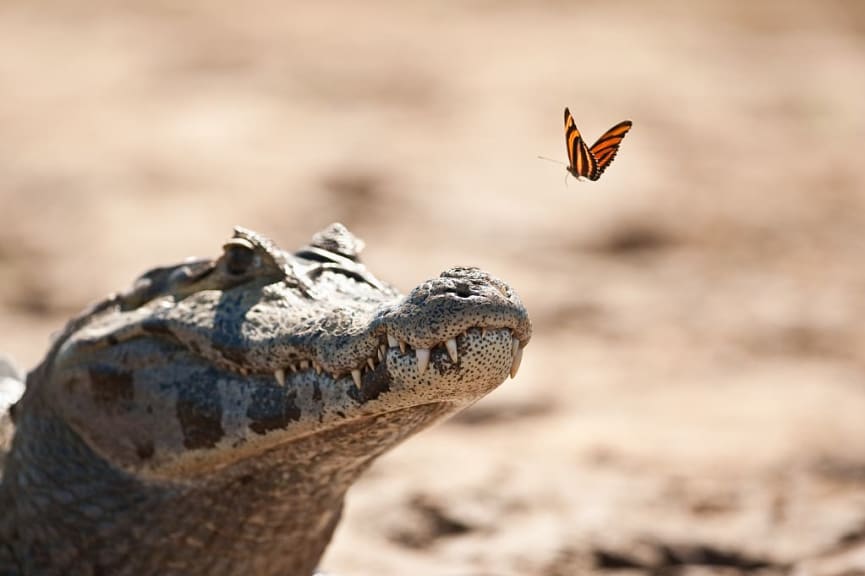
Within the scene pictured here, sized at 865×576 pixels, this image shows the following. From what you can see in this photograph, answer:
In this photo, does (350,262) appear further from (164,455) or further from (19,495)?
(19,495)

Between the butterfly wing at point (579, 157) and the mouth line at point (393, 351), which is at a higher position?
the butterfly wing at point (579, 157)

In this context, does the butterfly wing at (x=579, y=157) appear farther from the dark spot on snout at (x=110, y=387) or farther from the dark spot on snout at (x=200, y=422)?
the dark spot on snout at (x=110, y=387)

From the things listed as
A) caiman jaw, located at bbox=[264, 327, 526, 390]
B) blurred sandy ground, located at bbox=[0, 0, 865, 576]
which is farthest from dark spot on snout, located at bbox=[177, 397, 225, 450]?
blurred sandy ground, located at bbox=[0, 0, 865, 576]

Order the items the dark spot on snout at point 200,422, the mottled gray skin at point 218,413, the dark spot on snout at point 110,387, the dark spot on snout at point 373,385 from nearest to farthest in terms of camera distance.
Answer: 1. the dark spot on snout at point 373,385
2. the mottled gray skin at point 218,413
3. the dark spot on snout at point 200,422
4. the dark spot on snout at point 110,387

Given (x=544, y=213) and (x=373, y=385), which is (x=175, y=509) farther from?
(x=544, y=213)

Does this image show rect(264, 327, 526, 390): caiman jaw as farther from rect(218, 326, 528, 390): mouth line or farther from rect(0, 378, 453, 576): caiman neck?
rect(0, 378, 453, 576): caiman neck

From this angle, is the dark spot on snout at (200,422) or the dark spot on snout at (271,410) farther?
the dark spot on snout at (200,422)

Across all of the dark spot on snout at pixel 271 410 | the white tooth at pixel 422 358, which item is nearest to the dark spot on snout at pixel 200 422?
the dark spot on snout at pixel 271 410

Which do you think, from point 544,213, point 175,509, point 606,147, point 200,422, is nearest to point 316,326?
point 200,422

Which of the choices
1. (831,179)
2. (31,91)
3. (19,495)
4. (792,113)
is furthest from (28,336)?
(792,113)
